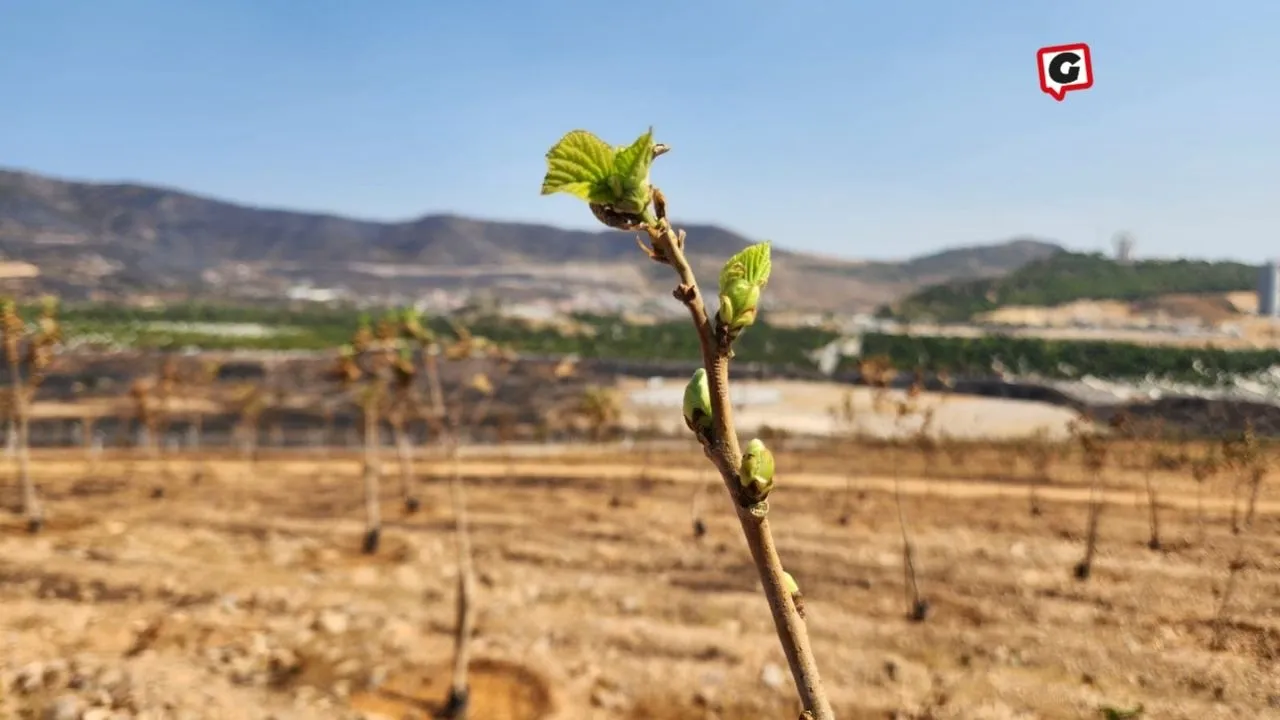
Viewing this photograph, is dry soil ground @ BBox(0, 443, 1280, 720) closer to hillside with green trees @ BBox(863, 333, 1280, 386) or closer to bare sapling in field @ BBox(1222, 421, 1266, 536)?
bare sapling in field @ BBox(1222, 421, 1266, 536)

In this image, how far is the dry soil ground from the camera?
500 cm

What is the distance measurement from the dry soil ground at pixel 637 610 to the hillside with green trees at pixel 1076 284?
1.83 meters

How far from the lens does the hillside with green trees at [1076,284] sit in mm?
6715

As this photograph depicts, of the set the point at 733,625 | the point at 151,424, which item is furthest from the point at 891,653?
the point at 151,424

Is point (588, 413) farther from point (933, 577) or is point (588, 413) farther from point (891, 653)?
point (891, 653)

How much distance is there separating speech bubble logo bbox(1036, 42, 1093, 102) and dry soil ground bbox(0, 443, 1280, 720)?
268 centimetres

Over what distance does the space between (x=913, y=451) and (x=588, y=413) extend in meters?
16.5

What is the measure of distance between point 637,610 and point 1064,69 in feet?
45.7

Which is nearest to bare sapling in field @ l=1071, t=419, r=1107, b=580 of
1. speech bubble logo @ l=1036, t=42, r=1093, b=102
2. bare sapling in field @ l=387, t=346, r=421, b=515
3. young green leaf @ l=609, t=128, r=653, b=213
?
speech bubble logo @ l=1036, t=42, r=1093, b=102

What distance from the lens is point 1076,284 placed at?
56.1m

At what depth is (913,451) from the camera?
3891cm

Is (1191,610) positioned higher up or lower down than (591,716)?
higher up

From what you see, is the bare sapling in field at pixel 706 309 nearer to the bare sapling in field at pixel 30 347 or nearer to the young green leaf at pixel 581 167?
the young green leaf at pixel 581 167

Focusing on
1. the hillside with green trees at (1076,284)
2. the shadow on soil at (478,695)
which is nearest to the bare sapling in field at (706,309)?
the hillside with green trees at (1076,284)
